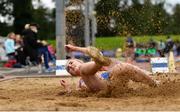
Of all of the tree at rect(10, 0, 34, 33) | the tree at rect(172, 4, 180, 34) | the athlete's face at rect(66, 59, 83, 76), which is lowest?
the tree at rect(172, 4, 180, 34)

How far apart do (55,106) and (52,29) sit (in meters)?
85.2

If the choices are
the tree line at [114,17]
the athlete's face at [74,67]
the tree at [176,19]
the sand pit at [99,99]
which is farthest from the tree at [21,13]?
the athlete's face at [74,67]

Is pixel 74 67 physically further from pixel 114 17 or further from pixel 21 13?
pixel 21 13

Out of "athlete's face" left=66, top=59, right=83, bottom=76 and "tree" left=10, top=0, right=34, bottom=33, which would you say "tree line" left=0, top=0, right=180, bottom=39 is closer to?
"tree" left=10, top=0, right=34, bottom=33

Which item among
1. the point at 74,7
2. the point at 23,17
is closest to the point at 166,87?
the point at 74,7

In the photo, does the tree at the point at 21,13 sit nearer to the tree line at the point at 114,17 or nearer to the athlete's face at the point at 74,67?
the tree line at the point at 114,17

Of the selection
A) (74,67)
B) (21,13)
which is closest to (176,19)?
(21,13)

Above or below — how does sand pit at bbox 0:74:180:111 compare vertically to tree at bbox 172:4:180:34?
above

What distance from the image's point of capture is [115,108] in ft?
29.6

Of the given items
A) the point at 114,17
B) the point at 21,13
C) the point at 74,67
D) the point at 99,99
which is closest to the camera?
the point at 99,99

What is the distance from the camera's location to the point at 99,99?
1051 cm

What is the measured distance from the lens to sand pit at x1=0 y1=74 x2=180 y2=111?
921 centimetres

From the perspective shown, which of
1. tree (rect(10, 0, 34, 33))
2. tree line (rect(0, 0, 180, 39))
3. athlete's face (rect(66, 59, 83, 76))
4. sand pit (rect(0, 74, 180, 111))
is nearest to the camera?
sand pit (rect(0, 74, 180, 111))

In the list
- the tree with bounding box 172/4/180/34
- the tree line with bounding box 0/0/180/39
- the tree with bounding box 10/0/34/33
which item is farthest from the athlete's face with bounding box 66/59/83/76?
the tree with bounding box 172/4/180/34
